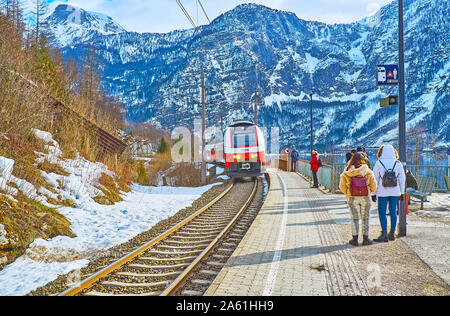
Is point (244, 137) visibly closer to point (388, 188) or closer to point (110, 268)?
point (388, 188)

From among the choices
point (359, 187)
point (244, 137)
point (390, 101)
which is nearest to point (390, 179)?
point (359, 187)

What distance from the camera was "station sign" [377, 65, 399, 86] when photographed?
24.2 feet

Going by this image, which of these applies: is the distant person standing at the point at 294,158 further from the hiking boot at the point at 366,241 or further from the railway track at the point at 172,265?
the hiking boot at the point at 366,241

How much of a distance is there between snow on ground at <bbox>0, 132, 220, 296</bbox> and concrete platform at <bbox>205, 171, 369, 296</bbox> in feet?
8.66

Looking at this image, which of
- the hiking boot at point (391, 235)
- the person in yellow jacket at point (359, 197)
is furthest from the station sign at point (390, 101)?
the hiking boot at point (391, 235)

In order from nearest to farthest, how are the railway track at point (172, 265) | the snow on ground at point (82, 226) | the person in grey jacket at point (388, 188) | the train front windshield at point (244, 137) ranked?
the railway track at point (172, 265), the snow on ground at point (82, 226), the person in grey jacket at point (388, 188), the train front windshield at point (244, 137)

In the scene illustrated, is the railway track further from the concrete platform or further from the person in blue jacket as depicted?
the person in blue jacket

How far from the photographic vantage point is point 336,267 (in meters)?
5.01

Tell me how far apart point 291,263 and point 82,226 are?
16.8 ft

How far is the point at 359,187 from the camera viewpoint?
6211 mm

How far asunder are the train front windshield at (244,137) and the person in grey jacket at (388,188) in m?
13.2

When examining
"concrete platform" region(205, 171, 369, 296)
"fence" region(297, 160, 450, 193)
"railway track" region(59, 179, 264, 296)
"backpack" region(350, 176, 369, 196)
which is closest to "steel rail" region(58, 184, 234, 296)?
"railway track" region(59, 179, 264, 296)

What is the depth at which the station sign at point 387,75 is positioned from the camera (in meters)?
7.38
